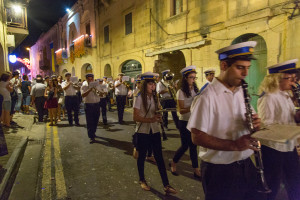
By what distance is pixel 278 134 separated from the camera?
1627mm

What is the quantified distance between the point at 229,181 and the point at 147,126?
5.83 ft

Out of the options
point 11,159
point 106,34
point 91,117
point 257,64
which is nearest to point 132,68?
point 106,34

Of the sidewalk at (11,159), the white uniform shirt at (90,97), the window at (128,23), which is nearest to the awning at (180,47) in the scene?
the window at (128,23)

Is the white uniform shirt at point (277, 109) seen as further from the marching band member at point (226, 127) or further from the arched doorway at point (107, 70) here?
the arched doorway at point (107, 70)

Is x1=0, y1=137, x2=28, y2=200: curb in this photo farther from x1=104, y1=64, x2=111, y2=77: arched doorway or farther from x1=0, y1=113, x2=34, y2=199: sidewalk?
x1=104, y1=64, x2=111, y2=77: arched doorway

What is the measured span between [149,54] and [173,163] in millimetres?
11092

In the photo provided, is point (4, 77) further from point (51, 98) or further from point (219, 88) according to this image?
point (219, 88)

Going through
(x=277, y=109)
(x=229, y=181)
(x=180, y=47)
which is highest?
(x=180, y=47)

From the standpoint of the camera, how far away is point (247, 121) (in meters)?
1.75

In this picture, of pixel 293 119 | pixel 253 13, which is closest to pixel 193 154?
pixel 293 119

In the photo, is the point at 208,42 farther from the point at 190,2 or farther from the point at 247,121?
the point at 247,121

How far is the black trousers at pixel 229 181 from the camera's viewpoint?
181cm

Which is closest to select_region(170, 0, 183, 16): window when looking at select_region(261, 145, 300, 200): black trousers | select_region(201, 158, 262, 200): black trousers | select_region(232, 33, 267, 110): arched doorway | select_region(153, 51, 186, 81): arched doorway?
select_region(153, 51, 186, 81): arched doorway

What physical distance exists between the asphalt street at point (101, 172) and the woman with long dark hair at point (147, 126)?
13.2 inches
